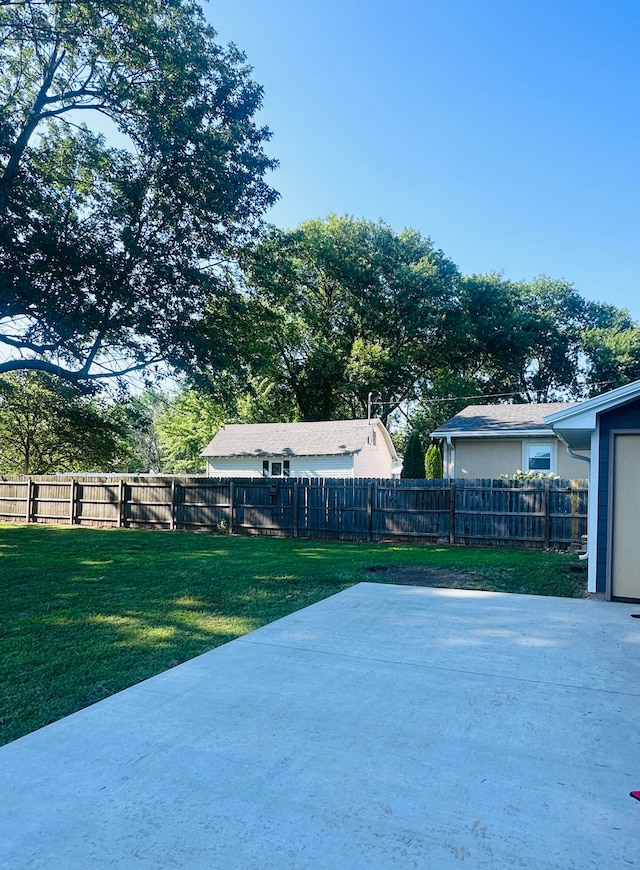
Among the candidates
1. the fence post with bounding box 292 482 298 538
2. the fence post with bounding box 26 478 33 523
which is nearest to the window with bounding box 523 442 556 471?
the fence post with bounding box 292 482 298 538

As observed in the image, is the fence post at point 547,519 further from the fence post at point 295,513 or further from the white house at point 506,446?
the fence post at point 295,513

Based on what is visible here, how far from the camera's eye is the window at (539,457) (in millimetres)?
15609

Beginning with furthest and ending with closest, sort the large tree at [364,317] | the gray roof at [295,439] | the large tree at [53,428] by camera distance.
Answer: the large tree at [364,317]
the gray roof at [295,439]
the large tree at [53,428]

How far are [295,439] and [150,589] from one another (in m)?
15.1

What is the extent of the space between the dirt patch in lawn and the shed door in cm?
177

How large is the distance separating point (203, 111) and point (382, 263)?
705 inches

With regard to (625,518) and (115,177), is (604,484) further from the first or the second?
(115,177)

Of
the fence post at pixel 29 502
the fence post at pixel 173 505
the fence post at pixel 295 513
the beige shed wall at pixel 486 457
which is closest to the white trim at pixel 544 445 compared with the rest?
the beige shed wall at pixel 486 457

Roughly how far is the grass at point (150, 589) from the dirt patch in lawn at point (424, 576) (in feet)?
0.16

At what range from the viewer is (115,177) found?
11.1m

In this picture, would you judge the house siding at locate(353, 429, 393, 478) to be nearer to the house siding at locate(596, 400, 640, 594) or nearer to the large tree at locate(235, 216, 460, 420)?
the large tree at locate(235, 216, 460, 420)

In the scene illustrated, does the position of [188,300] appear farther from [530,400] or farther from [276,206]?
[530,400]

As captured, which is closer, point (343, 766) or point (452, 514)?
point (343, 766)

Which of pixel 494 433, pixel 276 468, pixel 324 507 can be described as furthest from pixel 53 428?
pixel 494 433
